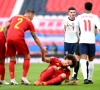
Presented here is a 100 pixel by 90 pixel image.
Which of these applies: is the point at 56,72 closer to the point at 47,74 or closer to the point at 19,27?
the point at 47,74

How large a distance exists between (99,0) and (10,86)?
30.6 metres

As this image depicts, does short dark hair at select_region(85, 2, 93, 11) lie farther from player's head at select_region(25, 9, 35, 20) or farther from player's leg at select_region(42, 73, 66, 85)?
player's leg at select_region(42, 73, 66, 85)

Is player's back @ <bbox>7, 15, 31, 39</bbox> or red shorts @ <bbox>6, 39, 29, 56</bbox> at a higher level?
player's back @ <bbox>7, 15, 31, 39</bbox>

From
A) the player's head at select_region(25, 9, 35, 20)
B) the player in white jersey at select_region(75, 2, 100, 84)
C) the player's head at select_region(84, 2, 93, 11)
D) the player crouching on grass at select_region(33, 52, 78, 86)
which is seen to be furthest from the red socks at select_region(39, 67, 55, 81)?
the player's head at select_region(84, 2, 93, 11)

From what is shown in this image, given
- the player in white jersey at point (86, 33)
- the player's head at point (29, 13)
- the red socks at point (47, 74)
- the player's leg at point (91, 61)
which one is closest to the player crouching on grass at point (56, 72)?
the red socks at point (47, 74)

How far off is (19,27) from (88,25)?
1.96m

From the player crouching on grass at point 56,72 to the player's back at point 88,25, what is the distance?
4.42 feet

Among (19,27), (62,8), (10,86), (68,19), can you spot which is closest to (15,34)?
(19,27)

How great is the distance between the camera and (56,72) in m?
12.8

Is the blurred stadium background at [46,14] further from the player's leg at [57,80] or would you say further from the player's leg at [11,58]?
the player's leg at [57,80]

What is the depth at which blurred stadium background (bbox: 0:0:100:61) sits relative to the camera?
127 feet

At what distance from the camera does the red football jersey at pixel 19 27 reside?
12977 millimetres

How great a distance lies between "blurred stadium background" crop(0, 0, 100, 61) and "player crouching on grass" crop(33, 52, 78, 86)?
2352 cm

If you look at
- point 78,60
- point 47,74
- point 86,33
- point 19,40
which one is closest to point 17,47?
point 19,40
